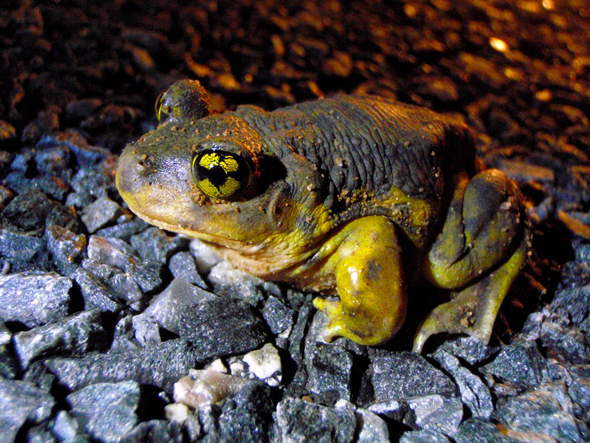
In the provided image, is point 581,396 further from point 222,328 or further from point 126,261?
point 126,261

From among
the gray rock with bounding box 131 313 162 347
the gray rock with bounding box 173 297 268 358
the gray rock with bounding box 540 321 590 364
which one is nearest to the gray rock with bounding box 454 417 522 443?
the gray rock with bounding box 540 321 590 364

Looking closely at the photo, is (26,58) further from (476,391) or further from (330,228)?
(476,391)

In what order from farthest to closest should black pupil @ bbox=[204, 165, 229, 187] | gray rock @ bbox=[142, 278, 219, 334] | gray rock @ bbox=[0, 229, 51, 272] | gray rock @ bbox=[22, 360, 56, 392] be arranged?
gray rock @ bbox=[0, 229, 51, 272], gray rock @ bbox=[142, 278, 219, 334], black pupil @ bbox=[204, 165, 229, 187], gray rock @ bbox=[22, 360, 56, 392]

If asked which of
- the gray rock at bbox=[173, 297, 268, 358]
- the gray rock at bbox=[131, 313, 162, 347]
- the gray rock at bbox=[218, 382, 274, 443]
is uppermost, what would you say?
the gray rock at bbox=[218, 382, 274, 443]

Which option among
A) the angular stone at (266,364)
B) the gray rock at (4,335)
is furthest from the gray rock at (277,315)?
the gray rock at (4,335)

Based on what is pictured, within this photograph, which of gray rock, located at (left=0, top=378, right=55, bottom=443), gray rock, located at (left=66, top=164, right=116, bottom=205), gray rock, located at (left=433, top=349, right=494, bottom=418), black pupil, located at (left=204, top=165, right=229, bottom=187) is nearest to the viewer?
gray rock, located at (left=0, top=378, right=55, bottom=443)

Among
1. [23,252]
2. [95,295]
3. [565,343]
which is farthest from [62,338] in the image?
[565,343]

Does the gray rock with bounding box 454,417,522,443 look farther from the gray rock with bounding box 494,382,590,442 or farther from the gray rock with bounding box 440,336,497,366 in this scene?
the gray rock with bounding box 440,336,497,366
